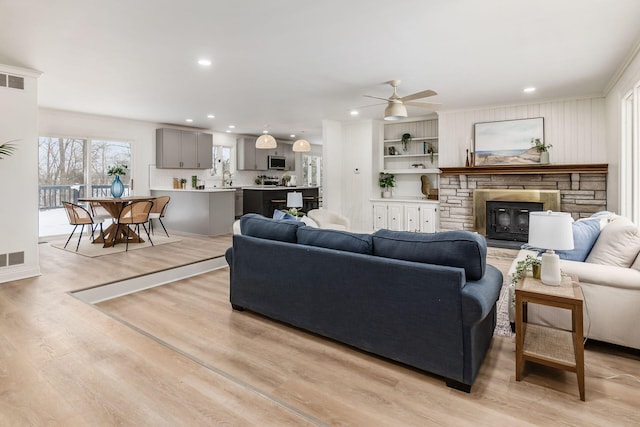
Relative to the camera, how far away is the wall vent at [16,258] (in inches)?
159

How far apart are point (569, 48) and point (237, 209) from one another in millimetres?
7875

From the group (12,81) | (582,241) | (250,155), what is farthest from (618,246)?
(250,155)

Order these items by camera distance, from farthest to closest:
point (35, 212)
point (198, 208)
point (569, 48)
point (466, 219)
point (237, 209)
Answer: point (237, 209) < point (198, 208) < point (466, 219) < point (35, 212) < point (569, 48)

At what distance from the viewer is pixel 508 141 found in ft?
20.2

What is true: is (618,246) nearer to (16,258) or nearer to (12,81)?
(16,258)

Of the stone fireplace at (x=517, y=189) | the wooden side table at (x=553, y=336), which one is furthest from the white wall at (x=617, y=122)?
the wooden side table at (x=553, y=336)

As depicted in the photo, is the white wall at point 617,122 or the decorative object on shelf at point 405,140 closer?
the white wall at point 617,122

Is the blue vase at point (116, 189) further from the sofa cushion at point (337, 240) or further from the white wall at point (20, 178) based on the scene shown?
the sofa cushion at point (337, 240)

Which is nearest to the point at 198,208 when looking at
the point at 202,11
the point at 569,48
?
the point at 202,11

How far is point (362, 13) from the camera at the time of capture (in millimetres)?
2844

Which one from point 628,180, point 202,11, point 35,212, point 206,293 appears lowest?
point 206,293

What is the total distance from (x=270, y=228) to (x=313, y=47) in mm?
1938

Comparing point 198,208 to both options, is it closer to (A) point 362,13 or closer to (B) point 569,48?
(A) point 362,13

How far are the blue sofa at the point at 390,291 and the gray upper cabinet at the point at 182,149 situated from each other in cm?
609
